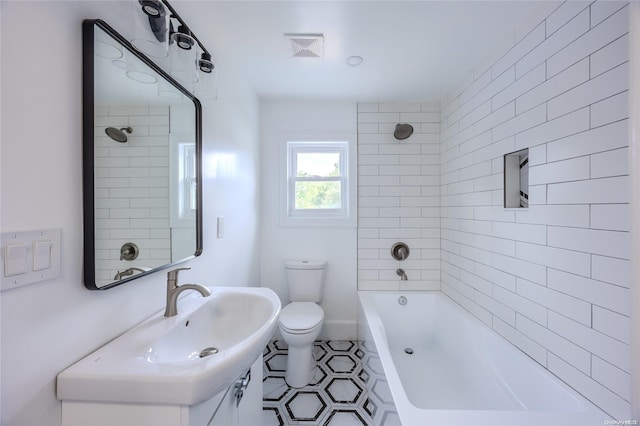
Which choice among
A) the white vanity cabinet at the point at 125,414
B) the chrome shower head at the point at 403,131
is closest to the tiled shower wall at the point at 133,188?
the white vanity cabinet at the point at 125,414

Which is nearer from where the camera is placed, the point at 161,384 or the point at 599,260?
the point at 161,384

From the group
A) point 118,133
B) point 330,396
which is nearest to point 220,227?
point 118,133

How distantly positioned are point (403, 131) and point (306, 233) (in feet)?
4.29

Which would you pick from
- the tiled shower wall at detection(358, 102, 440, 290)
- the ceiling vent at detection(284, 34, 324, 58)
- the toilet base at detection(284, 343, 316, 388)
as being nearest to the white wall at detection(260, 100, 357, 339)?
the tiled shower wall at detection(358, 102, 440, 290)

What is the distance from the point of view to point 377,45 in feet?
5.29

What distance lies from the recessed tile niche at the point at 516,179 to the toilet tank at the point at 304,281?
1.51 m

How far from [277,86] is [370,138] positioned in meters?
0.97

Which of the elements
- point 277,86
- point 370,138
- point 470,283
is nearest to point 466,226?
point 470,283

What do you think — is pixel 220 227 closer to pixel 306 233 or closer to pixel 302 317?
pixel 302 317

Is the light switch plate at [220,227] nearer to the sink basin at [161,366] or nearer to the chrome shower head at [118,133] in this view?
the sink basin at [161,366]

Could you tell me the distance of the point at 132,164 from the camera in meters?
0.91

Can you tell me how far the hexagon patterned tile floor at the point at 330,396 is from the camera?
61.3 inches

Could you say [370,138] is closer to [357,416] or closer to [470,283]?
[470,283]

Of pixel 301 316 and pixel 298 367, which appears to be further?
pixel 301 316
